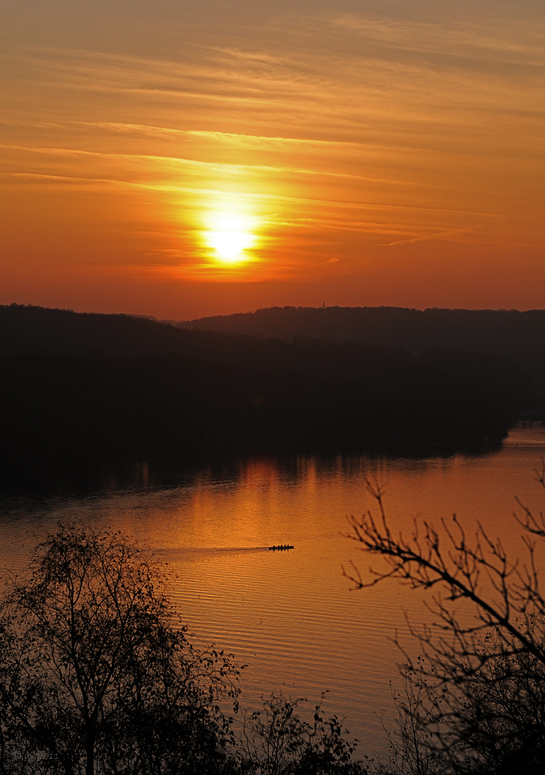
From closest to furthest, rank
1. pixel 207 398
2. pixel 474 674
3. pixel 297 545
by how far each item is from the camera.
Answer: pixel 474 674
pixel 297 545
pixel 207 398

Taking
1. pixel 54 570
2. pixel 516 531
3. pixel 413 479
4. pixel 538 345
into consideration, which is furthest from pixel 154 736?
A: pixel 538 345

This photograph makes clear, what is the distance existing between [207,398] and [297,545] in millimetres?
72621

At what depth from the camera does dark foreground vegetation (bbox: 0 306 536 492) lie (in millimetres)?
87500

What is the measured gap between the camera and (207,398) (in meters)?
114

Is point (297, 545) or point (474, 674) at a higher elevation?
point (474, 674)

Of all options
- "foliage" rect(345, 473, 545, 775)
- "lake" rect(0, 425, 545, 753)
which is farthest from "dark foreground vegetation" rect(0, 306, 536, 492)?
"foliage" rect(345, 473, 545, 775)

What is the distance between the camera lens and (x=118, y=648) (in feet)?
49.2

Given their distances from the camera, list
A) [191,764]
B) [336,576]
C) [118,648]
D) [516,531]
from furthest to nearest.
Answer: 1. [516,531]
2. [336,576]
3. [118,648]
4. [191,764]

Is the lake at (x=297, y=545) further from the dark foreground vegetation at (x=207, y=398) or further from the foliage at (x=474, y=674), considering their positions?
the dark foreground vegetation at (x=207, y=398)

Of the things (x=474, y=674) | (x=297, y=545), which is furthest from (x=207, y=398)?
(x=474, y=674)

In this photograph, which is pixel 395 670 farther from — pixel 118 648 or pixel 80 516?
pixel 80 516

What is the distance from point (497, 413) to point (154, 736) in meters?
104

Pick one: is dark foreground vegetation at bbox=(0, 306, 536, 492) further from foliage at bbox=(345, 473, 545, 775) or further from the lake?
foliage at bbox=(345, 473, 545, 775)

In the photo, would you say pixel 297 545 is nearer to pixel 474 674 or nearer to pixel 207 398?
pixel 474 674
